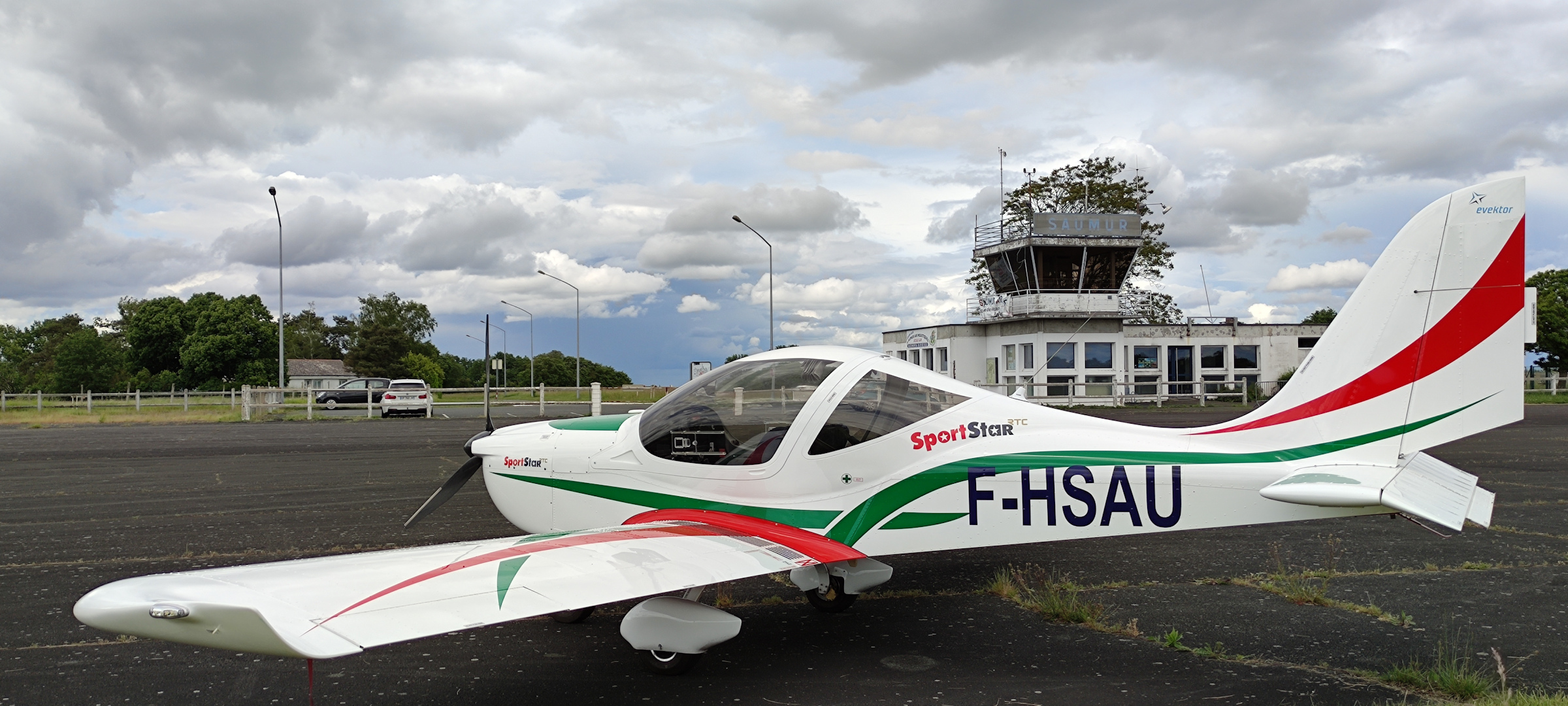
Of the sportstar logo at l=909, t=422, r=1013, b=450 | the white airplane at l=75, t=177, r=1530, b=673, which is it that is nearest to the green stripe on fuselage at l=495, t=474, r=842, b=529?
the white airplane at l=75, t=177, r=1530, b=673

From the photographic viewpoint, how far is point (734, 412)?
A: 5770mm

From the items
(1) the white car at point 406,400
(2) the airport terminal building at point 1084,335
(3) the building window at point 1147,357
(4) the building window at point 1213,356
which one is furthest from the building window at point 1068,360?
(1) the white car at point 406,400

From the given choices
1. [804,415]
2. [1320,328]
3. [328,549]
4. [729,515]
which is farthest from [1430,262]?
[1320,328]

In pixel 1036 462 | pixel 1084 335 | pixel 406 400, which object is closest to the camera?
pixel 1036 462

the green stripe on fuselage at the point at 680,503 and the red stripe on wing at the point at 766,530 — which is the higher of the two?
the green stripe on fuselage at the point at 680,503

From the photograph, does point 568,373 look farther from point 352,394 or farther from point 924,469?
point 924,469

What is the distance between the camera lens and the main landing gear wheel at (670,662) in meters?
4.73

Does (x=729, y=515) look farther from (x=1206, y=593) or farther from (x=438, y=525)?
(x=438, y=525)

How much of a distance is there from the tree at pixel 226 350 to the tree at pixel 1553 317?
9556cm

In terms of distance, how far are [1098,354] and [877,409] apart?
38907mm

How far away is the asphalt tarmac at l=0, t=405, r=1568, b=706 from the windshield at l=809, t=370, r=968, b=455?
1.28m

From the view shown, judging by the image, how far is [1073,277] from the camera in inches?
1625

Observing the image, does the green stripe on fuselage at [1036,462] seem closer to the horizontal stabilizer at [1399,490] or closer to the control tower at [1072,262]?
the horizontal stabilizer at [1399,490]

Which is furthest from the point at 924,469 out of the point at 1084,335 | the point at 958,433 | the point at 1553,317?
the point at 1553,317
